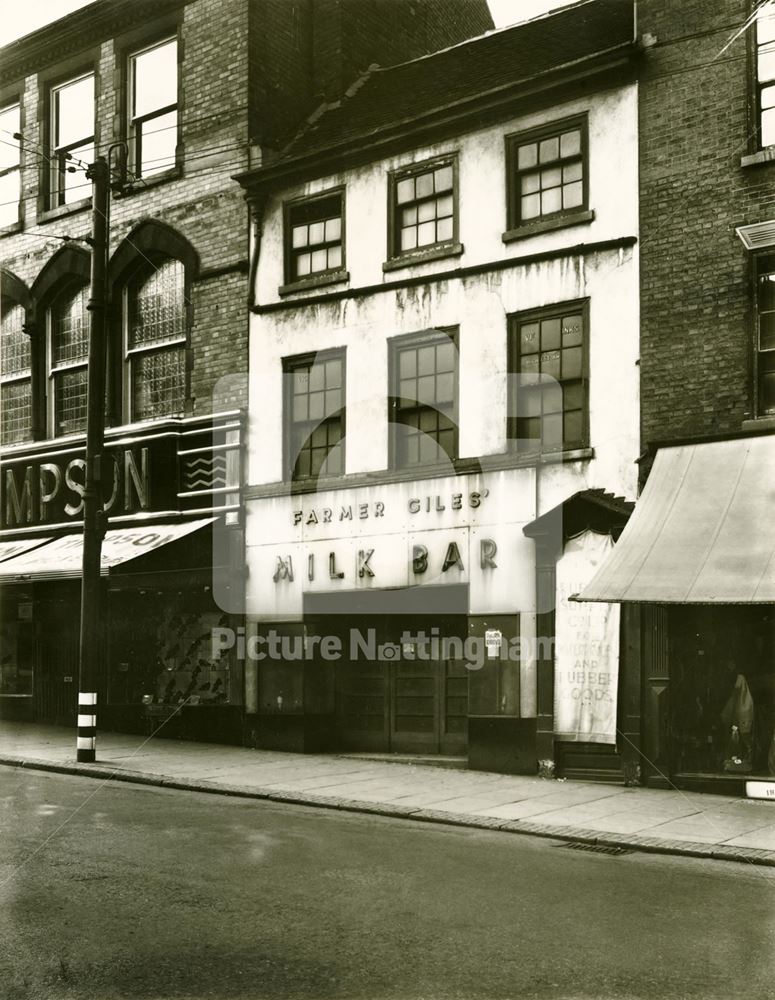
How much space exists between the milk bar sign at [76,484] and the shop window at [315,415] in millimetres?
2493

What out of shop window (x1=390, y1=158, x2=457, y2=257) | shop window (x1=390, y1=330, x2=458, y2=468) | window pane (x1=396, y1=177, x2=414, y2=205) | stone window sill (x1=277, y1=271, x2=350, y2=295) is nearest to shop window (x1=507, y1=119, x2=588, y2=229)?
shop window (x1=390, y1=158, x2=457, y2=257)

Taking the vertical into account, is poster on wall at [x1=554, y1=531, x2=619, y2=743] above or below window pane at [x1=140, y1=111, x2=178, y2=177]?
below

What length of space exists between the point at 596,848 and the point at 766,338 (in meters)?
6.56

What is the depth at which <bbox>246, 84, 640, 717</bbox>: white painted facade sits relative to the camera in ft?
48.1

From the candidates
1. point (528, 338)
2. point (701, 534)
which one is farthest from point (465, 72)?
point (701, 534)

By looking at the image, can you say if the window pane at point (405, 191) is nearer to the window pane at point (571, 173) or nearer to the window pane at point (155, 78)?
the window pane at point (571, 173)

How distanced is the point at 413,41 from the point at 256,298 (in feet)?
22.3

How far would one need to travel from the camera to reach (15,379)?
22125 mm

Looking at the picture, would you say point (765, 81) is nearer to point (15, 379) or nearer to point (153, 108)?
point (153, 108)

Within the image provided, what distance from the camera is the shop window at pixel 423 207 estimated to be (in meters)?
16.5

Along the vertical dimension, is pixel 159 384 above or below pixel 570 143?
below

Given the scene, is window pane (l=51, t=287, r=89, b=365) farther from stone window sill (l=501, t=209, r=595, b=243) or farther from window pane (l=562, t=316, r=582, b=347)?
window pane (l=562, t=316, r=582, b=347)

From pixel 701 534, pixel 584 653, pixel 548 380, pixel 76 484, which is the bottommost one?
pixel 584 653

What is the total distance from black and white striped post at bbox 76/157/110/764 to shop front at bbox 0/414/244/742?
1.04 meters
